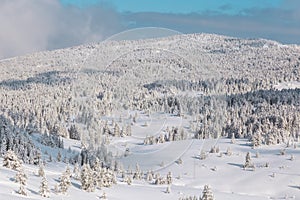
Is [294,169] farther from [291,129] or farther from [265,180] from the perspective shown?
[291,129]

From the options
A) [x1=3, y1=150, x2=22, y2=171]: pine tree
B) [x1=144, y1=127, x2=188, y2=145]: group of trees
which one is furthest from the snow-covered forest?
[x1=144, y1=127, x2=188, y2=145]: group of trees

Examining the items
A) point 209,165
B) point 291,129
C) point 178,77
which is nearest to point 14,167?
point 178,77

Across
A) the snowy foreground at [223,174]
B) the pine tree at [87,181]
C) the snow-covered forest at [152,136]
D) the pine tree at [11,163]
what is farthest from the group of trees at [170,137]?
the pine tree at [11,163]

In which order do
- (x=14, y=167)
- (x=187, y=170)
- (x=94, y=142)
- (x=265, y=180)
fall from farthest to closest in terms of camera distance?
1. (x=187, y=170)
2. (x=265, y=180)
3. (x=14, y=167)
4. (x=94, y=142)

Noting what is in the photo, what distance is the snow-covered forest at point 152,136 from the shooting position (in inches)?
2032

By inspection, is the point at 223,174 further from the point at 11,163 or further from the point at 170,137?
the point at 11,163

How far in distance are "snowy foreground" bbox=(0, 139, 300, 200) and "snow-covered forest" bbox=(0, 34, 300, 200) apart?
267 millimetres

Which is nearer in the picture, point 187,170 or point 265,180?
point 265,180

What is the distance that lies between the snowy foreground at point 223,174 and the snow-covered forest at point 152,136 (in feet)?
0.88

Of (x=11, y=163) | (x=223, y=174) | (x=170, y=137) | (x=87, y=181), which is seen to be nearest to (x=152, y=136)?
(x=170, y=137)

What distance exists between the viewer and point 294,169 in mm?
113875

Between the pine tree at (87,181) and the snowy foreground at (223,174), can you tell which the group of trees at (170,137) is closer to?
the snowy foreground at (223,174)

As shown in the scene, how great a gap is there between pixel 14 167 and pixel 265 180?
6672 cm

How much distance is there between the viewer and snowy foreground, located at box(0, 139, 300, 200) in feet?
231
